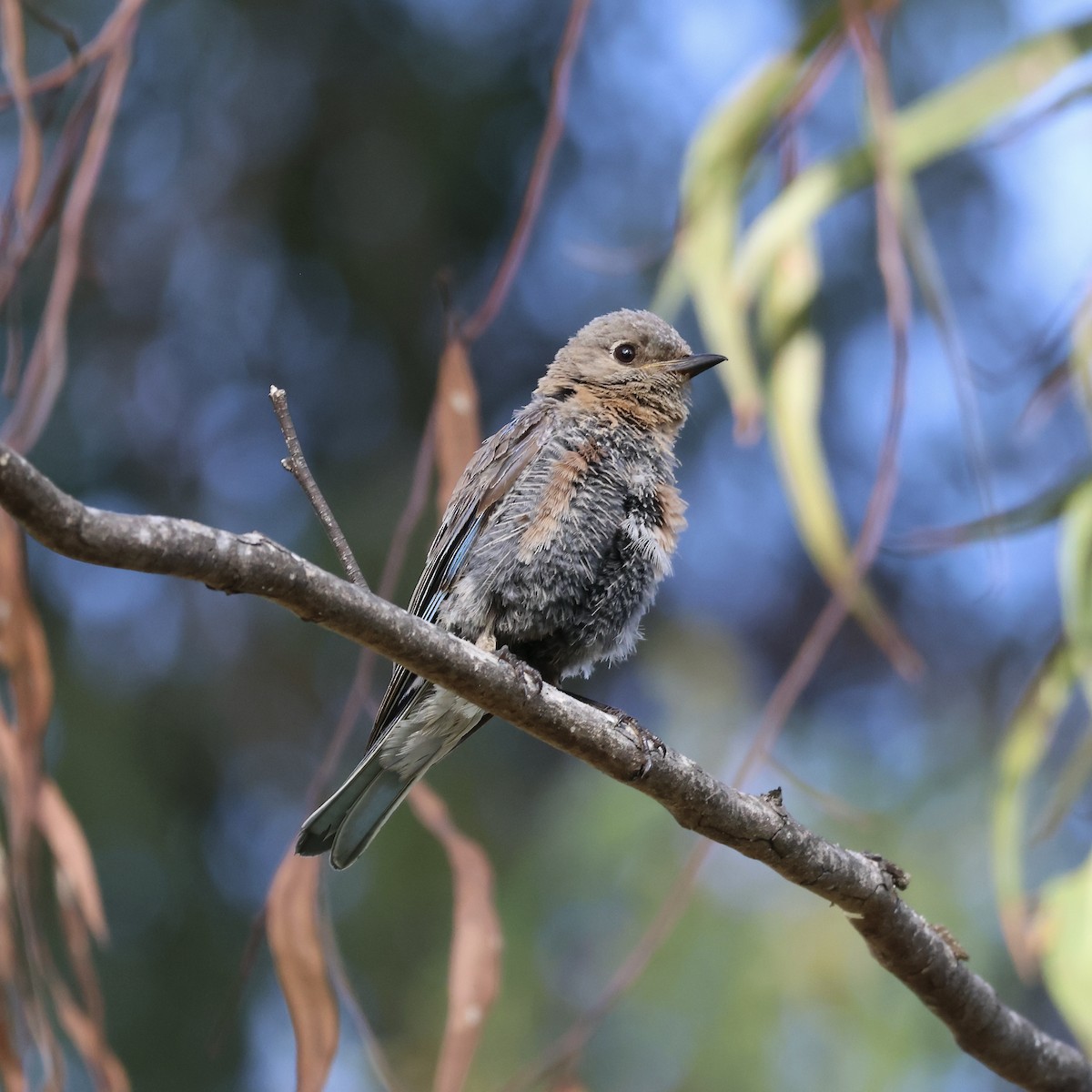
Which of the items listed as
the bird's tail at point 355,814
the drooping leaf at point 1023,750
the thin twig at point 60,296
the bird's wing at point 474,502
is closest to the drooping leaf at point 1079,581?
the drooping leaf at point 1023,750

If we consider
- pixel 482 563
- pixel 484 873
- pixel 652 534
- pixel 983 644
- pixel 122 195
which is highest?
pixel 983 644

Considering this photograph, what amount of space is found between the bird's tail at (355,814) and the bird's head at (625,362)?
44.7 inches

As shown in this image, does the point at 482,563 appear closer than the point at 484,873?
No

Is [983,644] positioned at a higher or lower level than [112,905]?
higher

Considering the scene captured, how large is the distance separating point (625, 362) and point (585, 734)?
1698 mm

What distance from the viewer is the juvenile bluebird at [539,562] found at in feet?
11.0

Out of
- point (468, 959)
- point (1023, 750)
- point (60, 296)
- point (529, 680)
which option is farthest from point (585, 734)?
point (60, 296)

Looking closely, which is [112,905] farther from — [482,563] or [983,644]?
[983,644]

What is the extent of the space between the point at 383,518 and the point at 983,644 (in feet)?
12.2

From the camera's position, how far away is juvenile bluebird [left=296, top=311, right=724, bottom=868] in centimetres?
336

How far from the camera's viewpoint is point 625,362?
4016 mm

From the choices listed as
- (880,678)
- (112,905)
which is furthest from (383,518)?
(880,678)

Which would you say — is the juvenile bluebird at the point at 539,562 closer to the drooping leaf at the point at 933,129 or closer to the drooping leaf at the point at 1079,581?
the drooping leaf at the point at 933,129

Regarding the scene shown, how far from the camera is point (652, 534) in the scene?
348 cm
